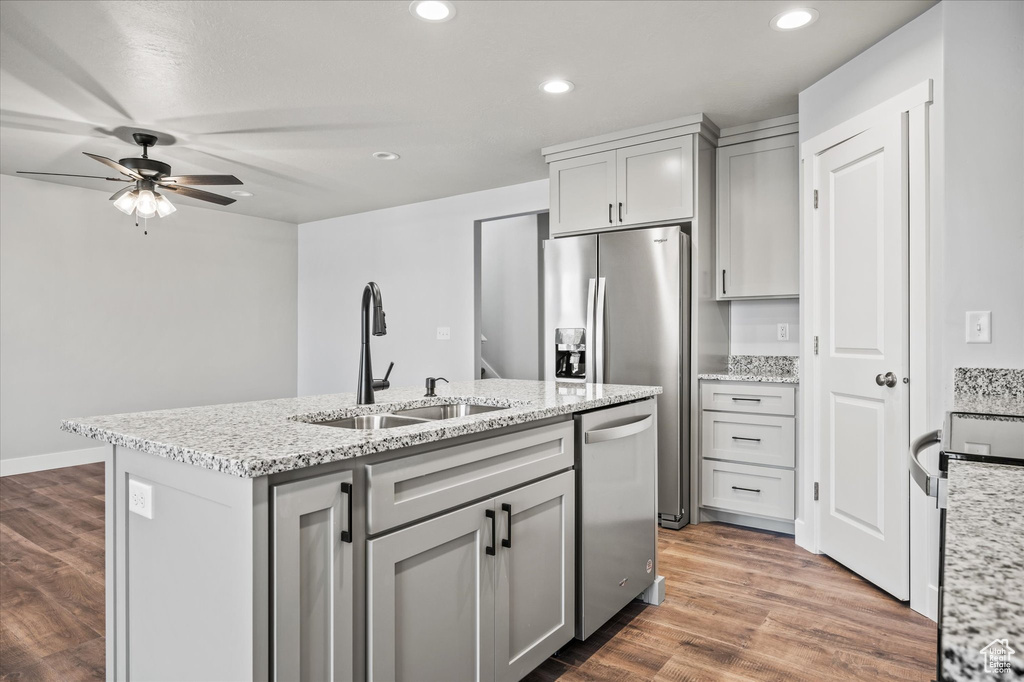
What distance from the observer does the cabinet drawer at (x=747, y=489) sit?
336 cm

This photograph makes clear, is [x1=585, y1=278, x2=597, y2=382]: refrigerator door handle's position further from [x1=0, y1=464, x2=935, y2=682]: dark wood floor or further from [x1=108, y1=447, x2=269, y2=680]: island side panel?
[x1=108, y1=447, x2=269, y2=680]: island side panel

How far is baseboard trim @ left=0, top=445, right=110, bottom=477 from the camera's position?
4.78 meters

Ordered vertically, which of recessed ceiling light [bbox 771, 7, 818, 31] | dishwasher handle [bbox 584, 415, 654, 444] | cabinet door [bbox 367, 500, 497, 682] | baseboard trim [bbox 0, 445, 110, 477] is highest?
recessed ceiling light [bbox 771, 7, 818, 31]

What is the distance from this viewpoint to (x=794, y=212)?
3.49 m

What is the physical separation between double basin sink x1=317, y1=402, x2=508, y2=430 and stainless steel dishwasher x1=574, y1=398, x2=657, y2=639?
369 millimetres

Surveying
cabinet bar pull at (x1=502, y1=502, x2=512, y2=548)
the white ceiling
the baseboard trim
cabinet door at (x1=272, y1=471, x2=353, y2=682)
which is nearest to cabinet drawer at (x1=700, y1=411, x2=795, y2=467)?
the white ceiling

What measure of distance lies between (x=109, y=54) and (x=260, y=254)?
4008mm

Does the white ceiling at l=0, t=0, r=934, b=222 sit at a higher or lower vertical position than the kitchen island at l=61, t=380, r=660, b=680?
higher

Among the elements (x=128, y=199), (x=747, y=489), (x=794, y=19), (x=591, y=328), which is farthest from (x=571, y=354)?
(x=128, y=199)

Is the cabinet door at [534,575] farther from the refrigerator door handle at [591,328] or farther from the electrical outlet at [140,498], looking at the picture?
the refrigerator door handle at [591,328]

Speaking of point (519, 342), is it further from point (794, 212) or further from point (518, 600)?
point (518, 600)

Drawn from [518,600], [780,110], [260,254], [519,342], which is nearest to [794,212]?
[780,110]

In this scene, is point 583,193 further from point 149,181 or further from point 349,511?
point 349,511

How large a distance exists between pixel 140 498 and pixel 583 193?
10.5 ft
